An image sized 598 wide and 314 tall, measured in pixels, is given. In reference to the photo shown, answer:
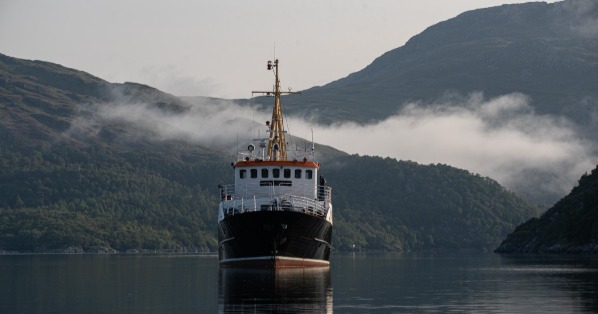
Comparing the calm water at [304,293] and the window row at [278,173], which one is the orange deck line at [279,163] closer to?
the window row at [278,173]

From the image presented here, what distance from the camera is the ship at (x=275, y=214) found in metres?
91.9

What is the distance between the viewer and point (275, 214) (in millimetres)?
91250

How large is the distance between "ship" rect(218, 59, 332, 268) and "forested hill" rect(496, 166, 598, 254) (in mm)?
54613

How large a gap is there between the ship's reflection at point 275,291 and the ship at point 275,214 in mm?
2372

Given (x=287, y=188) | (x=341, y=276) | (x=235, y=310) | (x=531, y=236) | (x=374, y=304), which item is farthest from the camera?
(x=531, y=236)

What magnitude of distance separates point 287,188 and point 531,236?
96.5m

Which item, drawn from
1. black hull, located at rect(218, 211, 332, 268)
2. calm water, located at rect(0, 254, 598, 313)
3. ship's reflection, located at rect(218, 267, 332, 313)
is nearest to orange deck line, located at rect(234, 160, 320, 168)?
black hull, located at rect(218, 211, 332, 268)

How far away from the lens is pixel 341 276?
90.4m

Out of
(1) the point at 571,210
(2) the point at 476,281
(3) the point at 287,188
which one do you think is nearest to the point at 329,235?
(3) the point at 287,188

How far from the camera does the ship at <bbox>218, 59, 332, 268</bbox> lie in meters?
91.9

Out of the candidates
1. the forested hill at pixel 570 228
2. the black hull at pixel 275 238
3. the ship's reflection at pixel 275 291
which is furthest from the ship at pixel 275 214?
the forested hill at pixel 570 228

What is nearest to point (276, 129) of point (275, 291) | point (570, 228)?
point (275, 291)

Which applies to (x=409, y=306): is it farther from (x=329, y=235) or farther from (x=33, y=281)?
(x=329, y=235)

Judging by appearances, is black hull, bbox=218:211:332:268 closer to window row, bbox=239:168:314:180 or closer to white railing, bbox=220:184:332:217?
white railing, bbox=220:184:332:217
